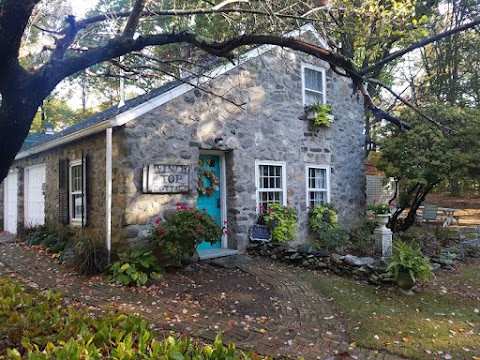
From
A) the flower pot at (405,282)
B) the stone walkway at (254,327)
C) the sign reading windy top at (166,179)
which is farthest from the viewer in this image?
the sign reading windy top at (166,179)

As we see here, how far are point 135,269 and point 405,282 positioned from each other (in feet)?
14.2

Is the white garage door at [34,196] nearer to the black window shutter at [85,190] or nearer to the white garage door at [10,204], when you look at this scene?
the white garage door at [10,204]

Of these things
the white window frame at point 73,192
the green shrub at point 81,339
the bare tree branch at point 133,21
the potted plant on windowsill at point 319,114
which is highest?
the potted plant on windowsill at point 319,114

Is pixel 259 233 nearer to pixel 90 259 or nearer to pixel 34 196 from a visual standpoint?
pixel 90 259

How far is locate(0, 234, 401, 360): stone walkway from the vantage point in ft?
12.4

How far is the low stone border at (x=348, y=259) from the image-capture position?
627cm

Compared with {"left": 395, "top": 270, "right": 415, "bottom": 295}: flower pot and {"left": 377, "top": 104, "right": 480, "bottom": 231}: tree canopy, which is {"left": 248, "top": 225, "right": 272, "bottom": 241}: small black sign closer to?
{"left": 395, "top": 270, "right": 415, "bottom": 295}: flower pot

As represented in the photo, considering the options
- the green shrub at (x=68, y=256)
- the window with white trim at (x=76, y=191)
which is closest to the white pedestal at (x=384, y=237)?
the green shrub at (x=68, y=256)

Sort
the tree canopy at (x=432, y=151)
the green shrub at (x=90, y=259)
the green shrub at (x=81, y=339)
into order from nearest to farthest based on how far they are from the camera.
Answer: the green shrub at (x=81, y=339) → the green shrub at (x=90, y=259) → the tree canopy at (x=432, y=151)

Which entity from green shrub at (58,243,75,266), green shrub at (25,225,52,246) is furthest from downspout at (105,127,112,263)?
green shrub at (25,225,52,246)

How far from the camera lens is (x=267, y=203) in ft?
29.0

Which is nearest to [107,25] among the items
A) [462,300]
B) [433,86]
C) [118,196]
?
[118,196]

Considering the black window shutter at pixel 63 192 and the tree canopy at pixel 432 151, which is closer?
the black window shutter at pixel 63 192

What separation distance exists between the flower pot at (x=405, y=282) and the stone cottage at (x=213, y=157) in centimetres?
343
